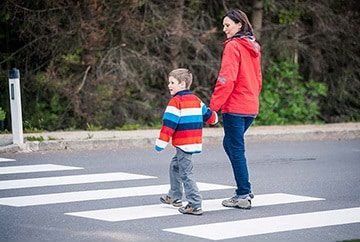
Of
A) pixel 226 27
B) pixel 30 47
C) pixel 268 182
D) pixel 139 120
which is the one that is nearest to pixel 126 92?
pixel 139 120

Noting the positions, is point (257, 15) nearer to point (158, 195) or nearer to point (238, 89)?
point (158, 195)

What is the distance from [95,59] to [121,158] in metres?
4.87

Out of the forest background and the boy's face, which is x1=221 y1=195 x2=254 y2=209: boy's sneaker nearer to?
the boy's face

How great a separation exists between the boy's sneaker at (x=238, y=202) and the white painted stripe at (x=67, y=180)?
87.4 inches

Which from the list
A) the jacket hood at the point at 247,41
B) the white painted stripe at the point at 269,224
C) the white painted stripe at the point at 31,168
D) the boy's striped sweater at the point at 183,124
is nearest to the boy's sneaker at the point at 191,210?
the white painted stripe at the point at 269,224

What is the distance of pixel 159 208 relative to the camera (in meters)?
9.87

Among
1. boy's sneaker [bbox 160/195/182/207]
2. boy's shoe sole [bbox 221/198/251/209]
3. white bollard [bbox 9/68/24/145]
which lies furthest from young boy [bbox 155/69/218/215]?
white bollard [bbox 9/68/24/145]

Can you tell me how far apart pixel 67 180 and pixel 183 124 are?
2.77 meters

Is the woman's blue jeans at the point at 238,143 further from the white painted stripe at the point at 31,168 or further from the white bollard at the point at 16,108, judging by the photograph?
the white bollard at the point at 16,108

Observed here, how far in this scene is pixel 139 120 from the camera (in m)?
19.3

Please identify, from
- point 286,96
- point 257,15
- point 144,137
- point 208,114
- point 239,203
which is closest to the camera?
point 208,114

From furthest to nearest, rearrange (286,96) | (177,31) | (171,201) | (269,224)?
1. (286,96)
2. (177,31)
3. (171,201)
4. (269,224)

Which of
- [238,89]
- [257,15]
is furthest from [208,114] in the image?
[257,15]

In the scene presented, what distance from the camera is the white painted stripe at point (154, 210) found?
933 cm
